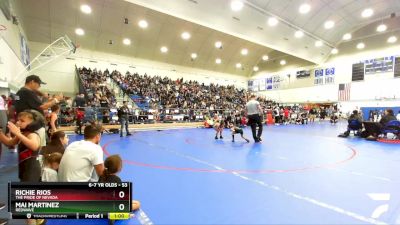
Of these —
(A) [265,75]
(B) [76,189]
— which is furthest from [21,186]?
(A) [265,75]

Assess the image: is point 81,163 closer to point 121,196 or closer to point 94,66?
point 121,196

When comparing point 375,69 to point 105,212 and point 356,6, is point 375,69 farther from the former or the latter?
point 105,212

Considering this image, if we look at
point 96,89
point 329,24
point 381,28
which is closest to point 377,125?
point 329,24

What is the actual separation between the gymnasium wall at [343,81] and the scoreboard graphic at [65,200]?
95.0ft

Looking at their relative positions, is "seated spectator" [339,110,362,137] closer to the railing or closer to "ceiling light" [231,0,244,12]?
"ceiling light" [231,0,244,12]

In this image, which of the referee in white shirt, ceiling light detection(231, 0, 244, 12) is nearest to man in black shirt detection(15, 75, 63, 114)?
the referee in white shirt

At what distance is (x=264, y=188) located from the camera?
3816 mm

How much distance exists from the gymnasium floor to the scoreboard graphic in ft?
3.65

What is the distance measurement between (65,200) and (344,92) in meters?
30.7

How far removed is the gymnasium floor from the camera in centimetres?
283

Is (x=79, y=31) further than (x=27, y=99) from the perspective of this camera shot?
Yes

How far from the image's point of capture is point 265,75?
33656 millimetres

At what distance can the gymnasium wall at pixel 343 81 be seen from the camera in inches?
920

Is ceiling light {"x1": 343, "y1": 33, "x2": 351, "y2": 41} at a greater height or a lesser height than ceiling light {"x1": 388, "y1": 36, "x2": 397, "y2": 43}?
greater
